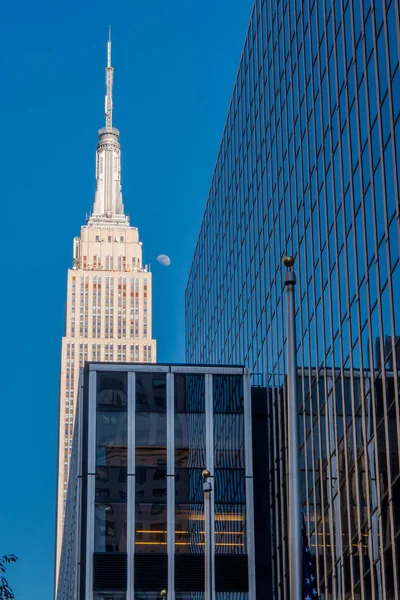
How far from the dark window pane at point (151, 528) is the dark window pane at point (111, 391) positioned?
18.5 feet

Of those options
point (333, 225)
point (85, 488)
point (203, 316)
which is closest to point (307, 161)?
point (333, 225)

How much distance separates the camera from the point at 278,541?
2589 inches

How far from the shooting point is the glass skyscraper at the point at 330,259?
44.2 metres

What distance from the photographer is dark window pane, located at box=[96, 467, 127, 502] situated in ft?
218

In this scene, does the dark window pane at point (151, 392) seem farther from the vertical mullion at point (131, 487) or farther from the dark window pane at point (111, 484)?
the dark window pane at point (111, 484)

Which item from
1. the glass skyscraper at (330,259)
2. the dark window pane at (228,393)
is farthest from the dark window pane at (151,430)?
the glass skyscraper at (330,259)

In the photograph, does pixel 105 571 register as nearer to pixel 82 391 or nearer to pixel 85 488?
pixel 85 488

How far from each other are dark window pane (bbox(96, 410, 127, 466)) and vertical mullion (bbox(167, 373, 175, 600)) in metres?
2.33

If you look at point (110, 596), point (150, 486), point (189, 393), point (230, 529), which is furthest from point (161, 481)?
point (110, 596)

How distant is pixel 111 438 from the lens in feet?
222

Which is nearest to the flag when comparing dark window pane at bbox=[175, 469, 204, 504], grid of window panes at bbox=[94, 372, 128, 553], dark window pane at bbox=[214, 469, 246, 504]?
grid of window panes at bbox=[94, 372, 128, 553]

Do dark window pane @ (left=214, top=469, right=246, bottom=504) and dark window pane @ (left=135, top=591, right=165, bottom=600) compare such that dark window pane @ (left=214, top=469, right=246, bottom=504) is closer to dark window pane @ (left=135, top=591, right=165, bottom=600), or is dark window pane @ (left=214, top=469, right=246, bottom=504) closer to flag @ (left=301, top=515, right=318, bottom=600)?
dark window pane @ (left=135, top=591, right=165, bottom=600)

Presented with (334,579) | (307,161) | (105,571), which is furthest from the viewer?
(105,571)

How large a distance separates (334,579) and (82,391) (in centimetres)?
2326
